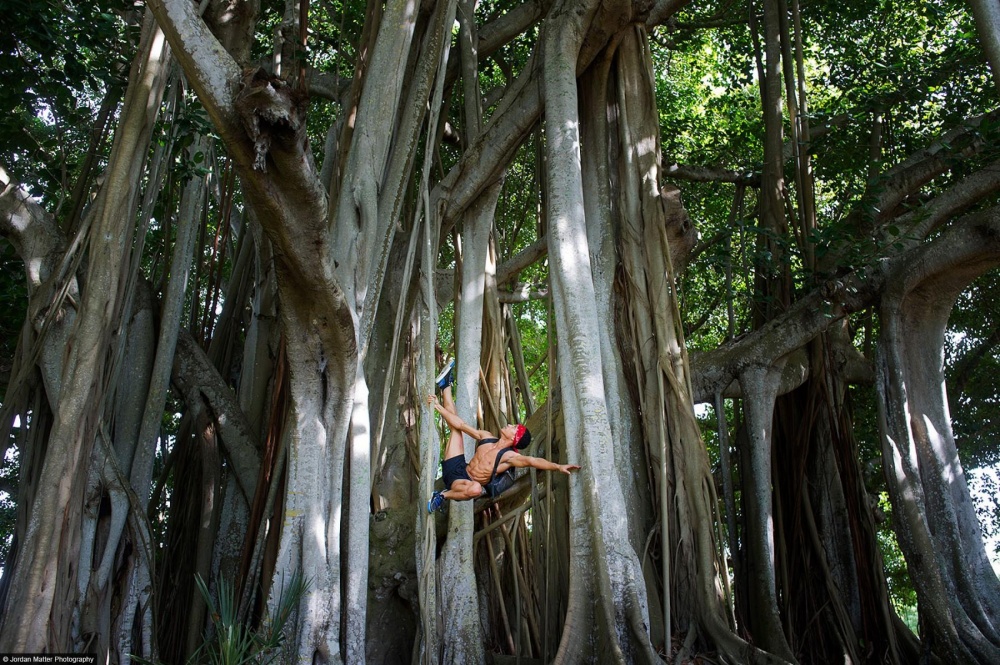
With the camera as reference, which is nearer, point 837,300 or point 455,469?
point 455,469

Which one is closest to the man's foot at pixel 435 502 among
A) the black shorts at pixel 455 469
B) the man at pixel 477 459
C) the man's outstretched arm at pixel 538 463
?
the man at pixel 477 459

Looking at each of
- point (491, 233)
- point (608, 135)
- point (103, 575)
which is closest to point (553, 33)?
point (608, 135)

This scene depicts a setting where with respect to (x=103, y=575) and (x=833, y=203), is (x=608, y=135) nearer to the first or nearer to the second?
(x=103, y=575)

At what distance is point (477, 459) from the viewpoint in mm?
Answer: 3848

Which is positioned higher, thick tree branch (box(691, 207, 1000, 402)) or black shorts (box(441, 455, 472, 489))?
thick tree branch (box(691, 207, 1000, 402))

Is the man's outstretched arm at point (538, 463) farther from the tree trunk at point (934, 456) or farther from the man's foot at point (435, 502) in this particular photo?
the tree trunk at point (934, 456)

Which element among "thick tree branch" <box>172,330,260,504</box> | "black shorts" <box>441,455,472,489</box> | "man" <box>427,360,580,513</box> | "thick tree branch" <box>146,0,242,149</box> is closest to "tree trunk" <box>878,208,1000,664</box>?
"man" <box>427,360,580,513</box>

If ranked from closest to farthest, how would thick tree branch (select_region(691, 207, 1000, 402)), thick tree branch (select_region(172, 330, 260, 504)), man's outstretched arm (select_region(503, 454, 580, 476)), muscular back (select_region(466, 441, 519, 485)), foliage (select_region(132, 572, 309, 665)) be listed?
foliage (select_region(132, 572, 309, 665)), man's outstretched arm (select_region(503, 454, 580, 476)), muscular back (select_region(466, 441, 519, 485)), thick tree branch (select_region(691, 207, 1000, 402)), thick tree branch (select_region(172, 330, 260, 504))

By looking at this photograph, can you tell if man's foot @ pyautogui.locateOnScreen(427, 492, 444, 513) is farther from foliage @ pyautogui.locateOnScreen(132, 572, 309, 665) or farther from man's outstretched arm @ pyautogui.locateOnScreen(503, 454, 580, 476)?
foliage @ pyautogui.locateOnScreen(132, 572, 309, 665)

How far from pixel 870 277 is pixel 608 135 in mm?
1577

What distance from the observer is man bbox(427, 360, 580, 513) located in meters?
3.76

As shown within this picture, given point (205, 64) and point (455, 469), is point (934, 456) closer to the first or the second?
point (455, 469)

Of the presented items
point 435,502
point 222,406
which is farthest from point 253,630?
point 222,406

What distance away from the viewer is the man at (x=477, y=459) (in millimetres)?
3762
